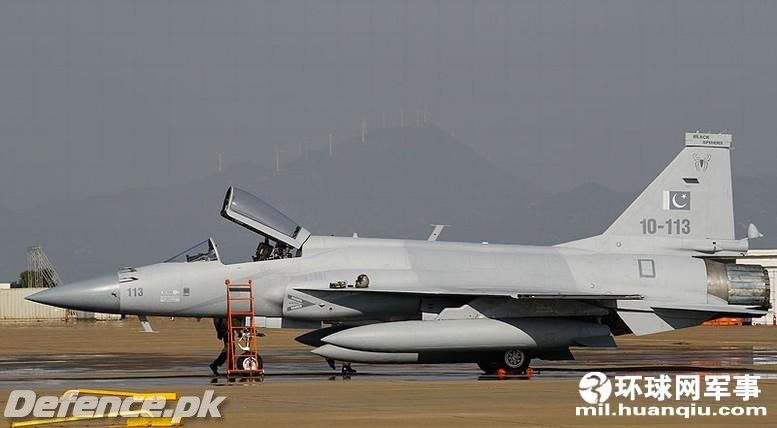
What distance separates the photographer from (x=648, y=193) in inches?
950

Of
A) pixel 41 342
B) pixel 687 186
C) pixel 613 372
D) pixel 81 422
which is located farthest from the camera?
pixel 41 342

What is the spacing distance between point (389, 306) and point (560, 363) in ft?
A: 15.6

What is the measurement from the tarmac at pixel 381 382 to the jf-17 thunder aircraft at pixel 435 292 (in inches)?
25.6

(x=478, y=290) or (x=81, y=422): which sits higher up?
(x=478, y=290)

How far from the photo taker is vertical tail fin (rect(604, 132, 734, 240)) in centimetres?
2398

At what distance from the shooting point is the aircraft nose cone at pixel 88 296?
71.3ft

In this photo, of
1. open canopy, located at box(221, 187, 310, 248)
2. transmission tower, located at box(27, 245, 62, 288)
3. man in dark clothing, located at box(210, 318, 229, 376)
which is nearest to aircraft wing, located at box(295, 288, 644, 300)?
open canopy, located at box(221, 187, 310, 248)

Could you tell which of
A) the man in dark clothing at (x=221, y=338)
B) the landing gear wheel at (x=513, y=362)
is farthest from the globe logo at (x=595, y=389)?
the man in dark clothing at (x=221, y=338)

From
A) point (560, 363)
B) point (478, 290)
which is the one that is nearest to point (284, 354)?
point (560, 363)

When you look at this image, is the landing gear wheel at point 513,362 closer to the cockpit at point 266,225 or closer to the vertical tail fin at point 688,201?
the vertical tail fin at point 688,201

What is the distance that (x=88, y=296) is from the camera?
21750 mm

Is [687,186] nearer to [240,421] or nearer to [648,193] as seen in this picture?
[648,193]

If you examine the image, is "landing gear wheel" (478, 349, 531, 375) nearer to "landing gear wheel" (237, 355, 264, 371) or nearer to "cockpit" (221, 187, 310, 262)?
"cockpit" (221, 187, 310, 262)

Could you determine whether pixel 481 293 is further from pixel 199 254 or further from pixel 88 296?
pixel 88 296
